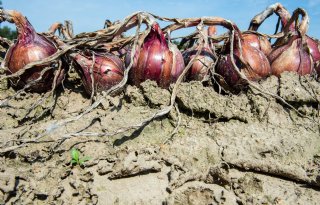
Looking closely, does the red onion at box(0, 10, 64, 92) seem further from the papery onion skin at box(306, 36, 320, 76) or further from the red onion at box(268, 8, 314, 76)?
the papery onion skin at box(306, 36, 320, 76)

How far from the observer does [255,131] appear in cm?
171

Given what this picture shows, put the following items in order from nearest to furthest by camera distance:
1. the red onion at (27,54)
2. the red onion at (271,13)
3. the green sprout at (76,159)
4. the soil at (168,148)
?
1. the soil at (168,148)
2. the green sprout at (76,159)
3. the red onion at (27,54)
4. the red onion at (271,13)

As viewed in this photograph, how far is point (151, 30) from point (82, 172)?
88 centimetres

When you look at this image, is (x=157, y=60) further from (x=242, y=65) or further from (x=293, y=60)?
(x=293, y=60)

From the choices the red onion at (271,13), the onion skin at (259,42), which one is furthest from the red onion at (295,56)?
the red onion at (271,13)

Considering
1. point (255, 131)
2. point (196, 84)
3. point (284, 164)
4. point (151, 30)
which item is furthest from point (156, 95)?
point (284, 164)

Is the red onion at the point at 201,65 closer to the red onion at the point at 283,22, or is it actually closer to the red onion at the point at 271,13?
the red onion at the point at 283,22

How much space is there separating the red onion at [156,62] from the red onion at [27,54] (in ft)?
1.62

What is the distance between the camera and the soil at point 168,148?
138cm

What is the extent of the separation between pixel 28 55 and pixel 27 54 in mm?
11

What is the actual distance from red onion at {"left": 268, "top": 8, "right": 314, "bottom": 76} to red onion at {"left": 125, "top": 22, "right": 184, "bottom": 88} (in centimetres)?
64

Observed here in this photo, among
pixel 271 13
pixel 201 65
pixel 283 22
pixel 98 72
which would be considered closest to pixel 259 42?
pixel 283 22

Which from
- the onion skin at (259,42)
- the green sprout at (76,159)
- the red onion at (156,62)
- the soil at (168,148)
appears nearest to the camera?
the soil at (168,148)

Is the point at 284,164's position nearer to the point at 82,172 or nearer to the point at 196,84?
the point at 196,84
